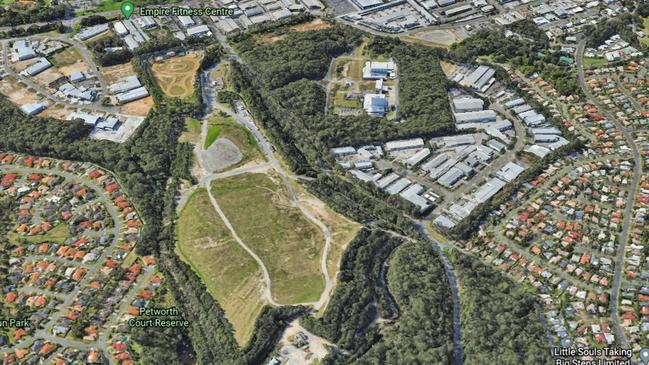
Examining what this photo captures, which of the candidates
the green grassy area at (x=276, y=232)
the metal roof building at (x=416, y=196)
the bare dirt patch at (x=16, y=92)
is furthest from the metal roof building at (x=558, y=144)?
the bare dirt patch at (x=16, y=92)

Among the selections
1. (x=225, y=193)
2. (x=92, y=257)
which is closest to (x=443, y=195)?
(x=225, y=193)

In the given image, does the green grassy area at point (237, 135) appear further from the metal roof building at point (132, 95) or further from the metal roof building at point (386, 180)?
the metal roof building at point (386, 180)

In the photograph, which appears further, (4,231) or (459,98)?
(459,98)

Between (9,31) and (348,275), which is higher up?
(9,31)

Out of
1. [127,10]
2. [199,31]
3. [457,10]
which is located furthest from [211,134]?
[457,10]

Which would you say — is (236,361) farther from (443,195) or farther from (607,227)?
(607,227)

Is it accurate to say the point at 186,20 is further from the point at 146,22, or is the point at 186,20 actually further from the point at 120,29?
the point at 120,29

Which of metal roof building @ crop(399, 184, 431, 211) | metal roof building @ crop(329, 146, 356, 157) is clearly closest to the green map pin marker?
metal roof building @ crop(329, 146, 356, 157)

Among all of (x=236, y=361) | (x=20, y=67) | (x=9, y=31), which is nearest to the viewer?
(x=236, y=361)

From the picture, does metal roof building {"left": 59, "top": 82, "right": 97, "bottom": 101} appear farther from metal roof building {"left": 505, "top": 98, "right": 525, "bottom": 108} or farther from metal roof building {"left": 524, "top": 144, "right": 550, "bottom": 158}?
metal roof building {"left": 524, "top": 144, "right": 550, "bottom": 158}
